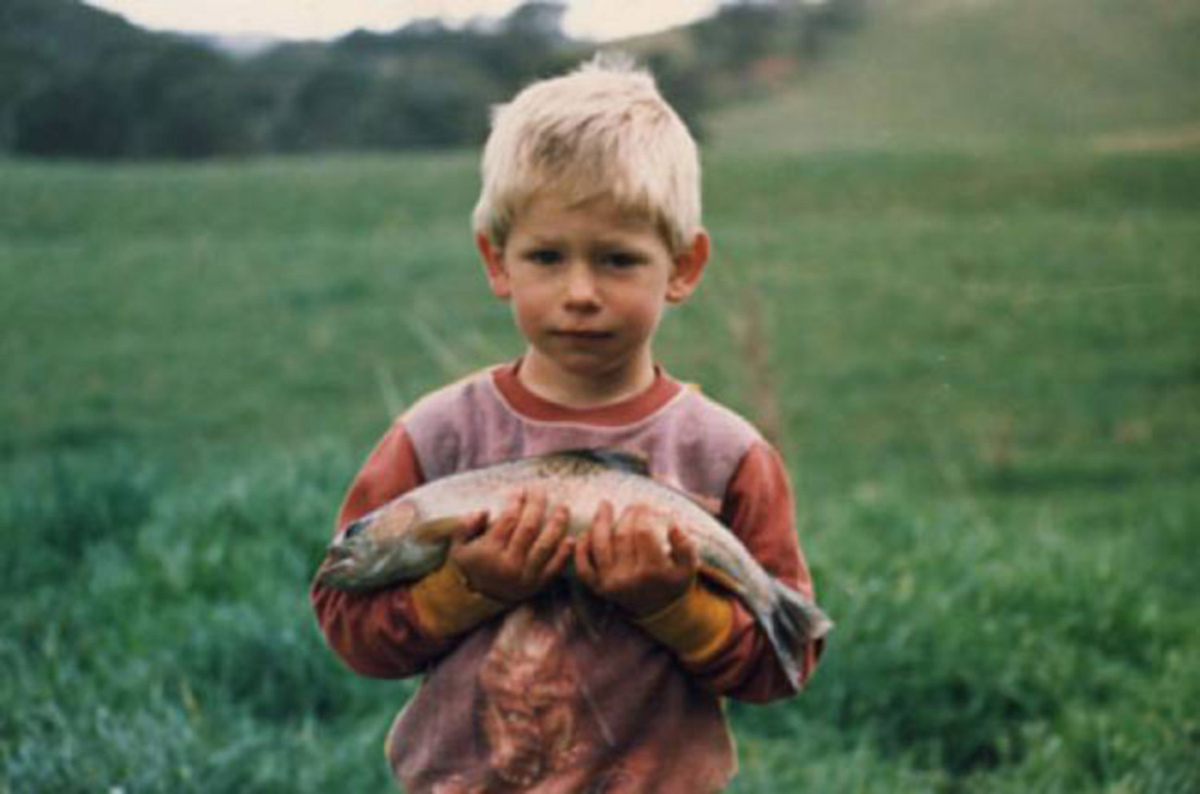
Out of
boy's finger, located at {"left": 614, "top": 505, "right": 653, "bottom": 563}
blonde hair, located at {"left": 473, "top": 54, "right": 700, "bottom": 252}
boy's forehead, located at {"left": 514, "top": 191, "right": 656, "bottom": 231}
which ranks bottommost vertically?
boy's finger, located at {"left": 614, "top": 505, "right": 653, "bottom": 563}

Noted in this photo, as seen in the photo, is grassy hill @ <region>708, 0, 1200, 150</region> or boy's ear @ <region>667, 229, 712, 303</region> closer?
boy's ear @ <region>667, 229, 712, 303</region>

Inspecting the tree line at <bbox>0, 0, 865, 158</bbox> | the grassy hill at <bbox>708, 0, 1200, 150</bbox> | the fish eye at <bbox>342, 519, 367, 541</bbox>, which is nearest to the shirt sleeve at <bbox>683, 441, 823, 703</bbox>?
the fish eye at <bbox>342, 519, 367, 541</bbox>

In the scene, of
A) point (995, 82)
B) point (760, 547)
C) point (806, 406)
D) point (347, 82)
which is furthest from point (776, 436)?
point (347, 82)

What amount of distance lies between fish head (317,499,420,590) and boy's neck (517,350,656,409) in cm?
29

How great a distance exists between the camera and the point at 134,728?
3572 mm

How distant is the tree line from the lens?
23359 mm

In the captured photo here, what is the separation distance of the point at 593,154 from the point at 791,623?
2.47 feet

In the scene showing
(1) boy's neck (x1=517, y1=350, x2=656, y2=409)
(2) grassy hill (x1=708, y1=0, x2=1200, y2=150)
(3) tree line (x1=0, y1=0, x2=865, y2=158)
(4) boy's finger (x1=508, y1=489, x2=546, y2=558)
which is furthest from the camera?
(3) tree line (x1=0, y1=0, x2=865, y2=158)

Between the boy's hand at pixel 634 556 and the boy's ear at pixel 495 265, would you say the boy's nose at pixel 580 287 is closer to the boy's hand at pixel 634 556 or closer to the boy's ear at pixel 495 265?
the boy's ear at pixel 495 265

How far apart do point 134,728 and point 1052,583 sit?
10.4 ft

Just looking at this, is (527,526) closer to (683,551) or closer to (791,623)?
(683,551)

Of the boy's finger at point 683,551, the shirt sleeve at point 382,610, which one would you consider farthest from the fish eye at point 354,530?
the boy's finger at point 683,551

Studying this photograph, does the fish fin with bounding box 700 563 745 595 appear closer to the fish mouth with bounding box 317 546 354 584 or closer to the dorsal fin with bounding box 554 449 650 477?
the dorsal fin with bounding box 554 449 650 477

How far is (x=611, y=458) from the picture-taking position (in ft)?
6.36
